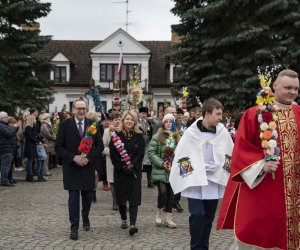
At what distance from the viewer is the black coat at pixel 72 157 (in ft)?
28.4

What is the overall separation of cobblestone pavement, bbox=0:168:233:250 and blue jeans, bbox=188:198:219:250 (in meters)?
0.99

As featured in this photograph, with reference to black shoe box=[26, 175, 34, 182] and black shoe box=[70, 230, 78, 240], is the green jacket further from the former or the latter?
black shoe box=[26, 175, 34, 182]

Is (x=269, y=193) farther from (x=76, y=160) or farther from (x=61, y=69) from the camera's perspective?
(x=61, y=69)

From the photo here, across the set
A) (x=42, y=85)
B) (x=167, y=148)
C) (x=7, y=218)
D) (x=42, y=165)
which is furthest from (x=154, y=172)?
(x=42, y=85)

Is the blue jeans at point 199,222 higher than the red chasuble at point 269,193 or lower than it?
lower

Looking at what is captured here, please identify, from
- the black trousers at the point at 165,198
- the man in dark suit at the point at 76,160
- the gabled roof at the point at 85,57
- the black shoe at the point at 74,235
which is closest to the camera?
the black shoe at the point at 74,235

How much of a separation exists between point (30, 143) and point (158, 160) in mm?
7634

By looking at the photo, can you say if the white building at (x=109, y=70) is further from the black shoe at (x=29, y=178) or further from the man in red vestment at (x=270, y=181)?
the man in red vestment at (x=270, y=181)

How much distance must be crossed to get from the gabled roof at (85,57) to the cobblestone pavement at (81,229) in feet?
119

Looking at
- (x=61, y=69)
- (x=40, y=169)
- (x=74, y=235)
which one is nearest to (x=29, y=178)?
(x=40, y=169)

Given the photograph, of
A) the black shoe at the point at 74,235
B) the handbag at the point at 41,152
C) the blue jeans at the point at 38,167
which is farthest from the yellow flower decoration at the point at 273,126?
the handbag at the point at 41,152

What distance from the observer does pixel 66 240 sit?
836 centimetres

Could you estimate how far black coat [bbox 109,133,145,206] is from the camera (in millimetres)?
8945

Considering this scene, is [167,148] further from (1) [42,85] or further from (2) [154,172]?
(1) [42,85]
